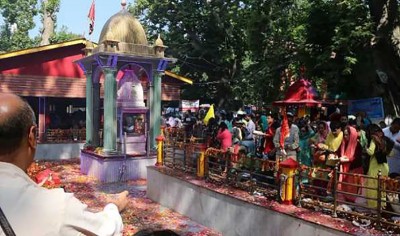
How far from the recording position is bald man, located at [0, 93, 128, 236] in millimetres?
1609

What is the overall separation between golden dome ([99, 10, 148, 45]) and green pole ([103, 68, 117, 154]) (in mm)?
1165

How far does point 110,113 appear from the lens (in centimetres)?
1305

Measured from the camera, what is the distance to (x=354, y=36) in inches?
536

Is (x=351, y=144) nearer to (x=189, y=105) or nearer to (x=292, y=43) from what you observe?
(x=292, y=43)

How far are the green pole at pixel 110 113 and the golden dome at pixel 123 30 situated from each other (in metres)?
1.16

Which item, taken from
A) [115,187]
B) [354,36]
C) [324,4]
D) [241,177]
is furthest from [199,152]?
[324,4]

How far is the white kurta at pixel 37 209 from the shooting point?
1604 mm

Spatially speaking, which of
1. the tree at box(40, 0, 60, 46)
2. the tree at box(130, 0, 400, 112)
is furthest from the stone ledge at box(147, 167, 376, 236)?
the tree at box(40, 0, 60, 46)

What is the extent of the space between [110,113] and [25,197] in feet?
38.1

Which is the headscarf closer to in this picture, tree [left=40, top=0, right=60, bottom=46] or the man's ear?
the man's ear

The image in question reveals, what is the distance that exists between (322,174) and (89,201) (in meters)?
6.06

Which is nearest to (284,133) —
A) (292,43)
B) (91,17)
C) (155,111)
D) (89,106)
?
(155,111)

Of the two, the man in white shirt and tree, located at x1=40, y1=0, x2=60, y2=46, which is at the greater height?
tree, located at x1=40, y1=0, x2=60, y2=46

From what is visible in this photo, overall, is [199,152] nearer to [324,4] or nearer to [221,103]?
[324,4]
